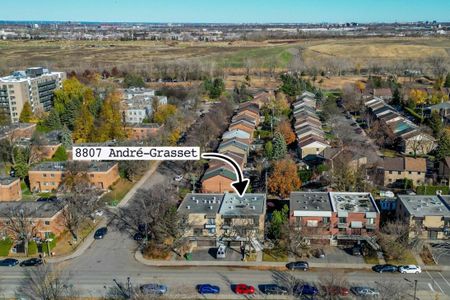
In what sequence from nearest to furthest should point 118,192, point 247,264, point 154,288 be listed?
point 154,288 → point 247,264 → point 118,192

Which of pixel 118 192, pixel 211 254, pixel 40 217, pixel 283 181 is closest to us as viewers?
pixel 211 254

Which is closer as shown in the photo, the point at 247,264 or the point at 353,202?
the point at 247,264

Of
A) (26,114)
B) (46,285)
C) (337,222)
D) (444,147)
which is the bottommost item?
(46,285)

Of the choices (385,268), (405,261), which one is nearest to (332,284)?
(385,268)

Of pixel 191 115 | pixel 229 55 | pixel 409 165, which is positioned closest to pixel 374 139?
pixel 409 165

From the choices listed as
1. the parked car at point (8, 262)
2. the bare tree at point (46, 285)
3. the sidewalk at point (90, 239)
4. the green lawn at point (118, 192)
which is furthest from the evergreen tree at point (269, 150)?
the parked car at point (8, 262)

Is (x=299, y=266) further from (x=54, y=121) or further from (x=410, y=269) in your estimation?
(x=54, y=121)

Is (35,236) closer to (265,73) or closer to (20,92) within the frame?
(20,92)

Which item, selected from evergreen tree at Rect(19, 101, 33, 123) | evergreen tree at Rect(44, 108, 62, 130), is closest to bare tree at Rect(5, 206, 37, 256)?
evergreen tree at Rect(44, 108, 62, 130)

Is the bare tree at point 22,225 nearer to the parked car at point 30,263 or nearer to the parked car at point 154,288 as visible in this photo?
the parked car at point 30,263
